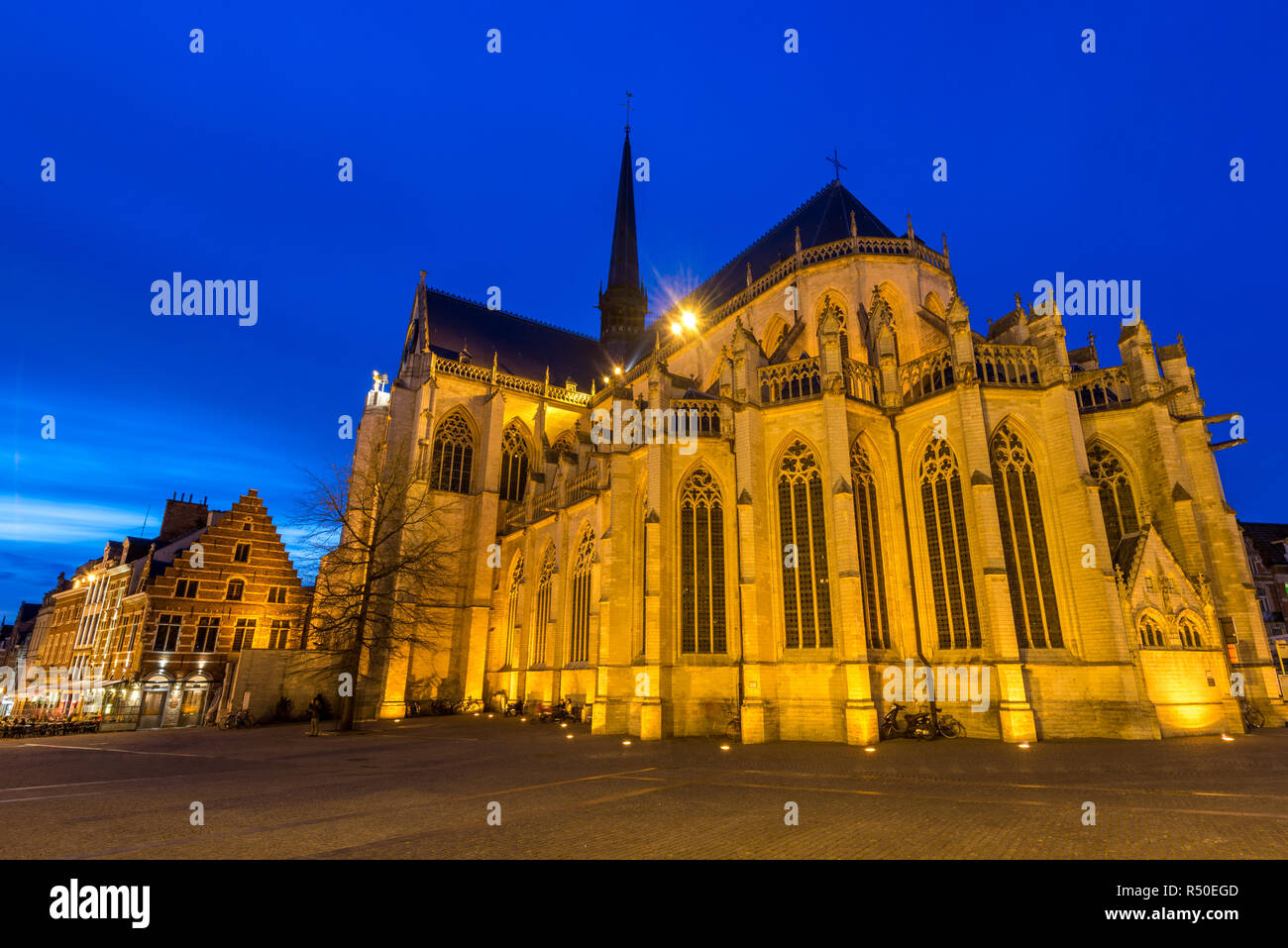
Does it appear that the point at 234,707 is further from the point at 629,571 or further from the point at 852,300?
the point at 852,300

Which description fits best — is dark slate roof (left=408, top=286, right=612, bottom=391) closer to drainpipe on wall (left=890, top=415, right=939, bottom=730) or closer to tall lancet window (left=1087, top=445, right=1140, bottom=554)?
drainpipe on wall (left=890, top=415, right=939, bottom=730)

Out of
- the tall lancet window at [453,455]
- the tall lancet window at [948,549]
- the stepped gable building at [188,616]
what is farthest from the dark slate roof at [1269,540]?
the stepped gable building at [188,616]

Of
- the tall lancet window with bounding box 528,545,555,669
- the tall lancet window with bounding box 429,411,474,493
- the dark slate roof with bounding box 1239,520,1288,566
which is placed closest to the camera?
the tall lancet window with bounding box 528,545,555,669

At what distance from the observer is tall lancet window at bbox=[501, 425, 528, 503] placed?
3397 centimetres

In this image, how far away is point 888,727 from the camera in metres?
15.7

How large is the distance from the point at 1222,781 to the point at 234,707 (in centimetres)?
2817

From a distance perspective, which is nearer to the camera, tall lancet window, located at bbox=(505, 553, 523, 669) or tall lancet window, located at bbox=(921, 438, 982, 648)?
tall lancet window, located at bbox=(921, 438, 982, 648)

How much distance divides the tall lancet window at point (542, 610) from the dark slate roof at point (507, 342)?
14.0 metres

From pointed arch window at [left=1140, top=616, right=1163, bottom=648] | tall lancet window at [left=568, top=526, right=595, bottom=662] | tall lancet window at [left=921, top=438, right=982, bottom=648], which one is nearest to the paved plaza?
pointed arch window at [left=1140, top=616, right=1163, bottom=648]

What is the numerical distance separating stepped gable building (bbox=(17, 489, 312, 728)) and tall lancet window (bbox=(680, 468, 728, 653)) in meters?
18.7

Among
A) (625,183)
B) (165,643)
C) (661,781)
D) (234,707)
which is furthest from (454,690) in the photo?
(625,183)

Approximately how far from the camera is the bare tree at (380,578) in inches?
814

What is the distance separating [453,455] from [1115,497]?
94.1ft

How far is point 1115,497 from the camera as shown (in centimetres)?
1873
